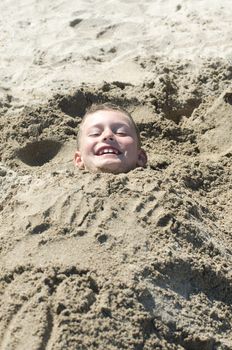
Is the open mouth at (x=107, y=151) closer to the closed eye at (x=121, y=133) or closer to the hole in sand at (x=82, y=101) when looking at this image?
the closed eye at (x=121, y=133)

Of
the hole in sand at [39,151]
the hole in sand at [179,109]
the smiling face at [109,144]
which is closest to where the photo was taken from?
the smiling face at [109,144]

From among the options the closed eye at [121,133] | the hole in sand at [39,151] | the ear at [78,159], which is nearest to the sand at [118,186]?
the hole in sand at [39,151]

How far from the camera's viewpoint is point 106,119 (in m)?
4.09

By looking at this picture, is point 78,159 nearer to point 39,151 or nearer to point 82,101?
point 39,151

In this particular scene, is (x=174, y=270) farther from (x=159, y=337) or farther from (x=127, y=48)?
(x=127, y=48)

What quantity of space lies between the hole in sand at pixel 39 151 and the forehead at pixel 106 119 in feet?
1.39

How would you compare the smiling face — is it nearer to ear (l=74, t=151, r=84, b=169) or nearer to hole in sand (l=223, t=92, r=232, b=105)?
ear (l=74, t=151, r=84, b=169)

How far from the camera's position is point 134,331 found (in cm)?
285

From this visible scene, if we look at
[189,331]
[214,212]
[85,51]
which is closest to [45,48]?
[85,51]

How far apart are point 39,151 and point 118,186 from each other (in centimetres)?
121

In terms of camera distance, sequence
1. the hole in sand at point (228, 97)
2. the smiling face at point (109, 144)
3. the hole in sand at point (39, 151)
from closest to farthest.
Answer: the smiling face at point (109, 144), the hole in sand at point (39, 151), the hole in sand at point (228, 97)

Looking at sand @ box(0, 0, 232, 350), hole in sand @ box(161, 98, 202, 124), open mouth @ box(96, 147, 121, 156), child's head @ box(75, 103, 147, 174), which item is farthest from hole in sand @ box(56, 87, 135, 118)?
open mouth @ box(96, 147, 121, 156)

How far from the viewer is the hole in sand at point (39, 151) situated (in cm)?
451

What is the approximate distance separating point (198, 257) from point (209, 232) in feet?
0.86
